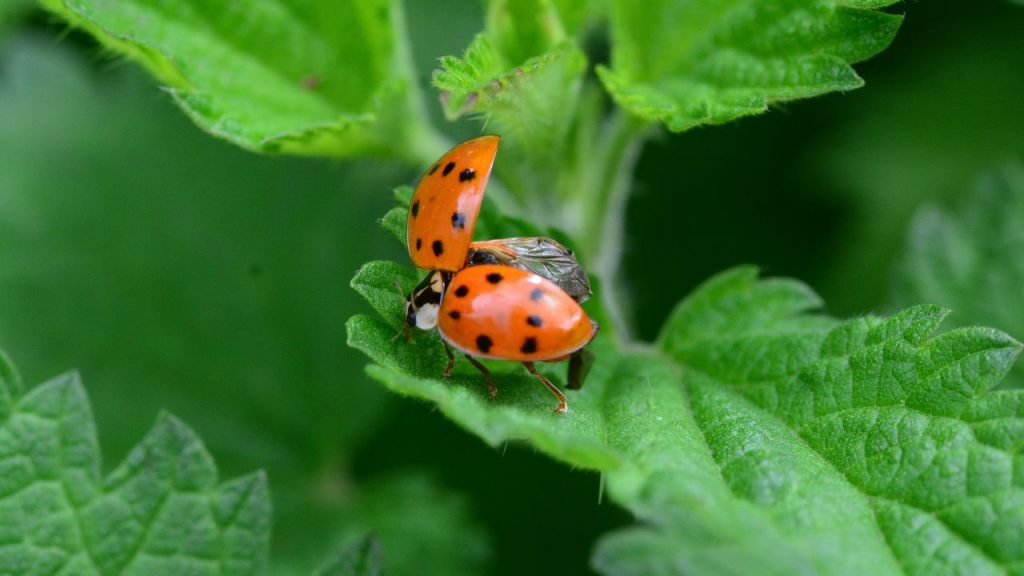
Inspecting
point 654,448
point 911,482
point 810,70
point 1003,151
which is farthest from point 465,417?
point 1003,151

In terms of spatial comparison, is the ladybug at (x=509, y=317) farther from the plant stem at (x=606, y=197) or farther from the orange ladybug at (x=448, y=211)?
the plant stem at (x=606, y=197)

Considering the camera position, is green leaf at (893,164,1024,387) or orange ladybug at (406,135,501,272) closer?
orange ladybug at (406,135,501,272)

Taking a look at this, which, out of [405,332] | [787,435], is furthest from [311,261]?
[787,435]

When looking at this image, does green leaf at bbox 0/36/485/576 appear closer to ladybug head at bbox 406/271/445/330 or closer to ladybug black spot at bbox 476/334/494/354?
ladybug head at bbox 406/271/445/330

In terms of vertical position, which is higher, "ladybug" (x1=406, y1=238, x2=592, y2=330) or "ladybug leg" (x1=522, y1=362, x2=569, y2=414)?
"ladybug" (x1=406, y1=238, x2=592, y2=330)

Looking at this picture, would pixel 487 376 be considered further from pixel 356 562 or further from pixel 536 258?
pixel 356 562

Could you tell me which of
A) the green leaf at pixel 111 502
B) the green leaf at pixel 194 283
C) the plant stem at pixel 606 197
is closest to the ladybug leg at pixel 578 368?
the plant stem at pixel 606 197

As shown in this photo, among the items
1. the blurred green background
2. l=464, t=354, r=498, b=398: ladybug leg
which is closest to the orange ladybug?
l=464, t=354, r=498, b=398: ladybug leg
